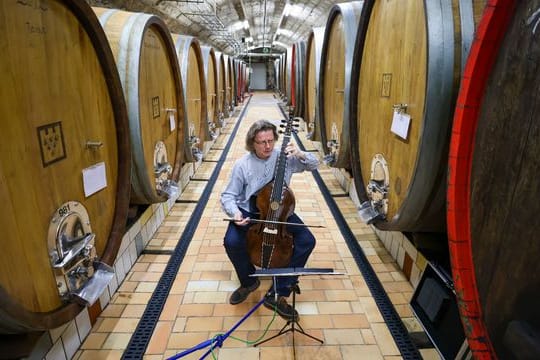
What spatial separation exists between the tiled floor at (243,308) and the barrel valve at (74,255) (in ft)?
1.68

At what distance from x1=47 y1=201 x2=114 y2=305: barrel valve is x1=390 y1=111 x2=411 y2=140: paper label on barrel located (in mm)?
1484

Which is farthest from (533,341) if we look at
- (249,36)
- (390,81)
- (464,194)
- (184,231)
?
(249,36)

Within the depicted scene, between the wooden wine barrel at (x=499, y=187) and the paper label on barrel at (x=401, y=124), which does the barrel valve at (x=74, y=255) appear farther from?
the paper label on barrel at (x=401, y=124)

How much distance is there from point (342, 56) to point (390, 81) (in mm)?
1101

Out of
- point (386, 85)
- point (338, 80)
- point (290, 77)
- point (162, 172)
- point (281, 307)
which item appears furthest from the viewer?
point (290, 77)

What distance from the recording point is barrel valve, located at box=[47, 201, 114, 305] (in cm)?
122

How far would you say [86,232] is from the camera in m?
1.43

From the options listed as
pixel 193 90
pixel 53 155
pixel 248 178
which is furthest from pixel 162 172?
pixel 193 90

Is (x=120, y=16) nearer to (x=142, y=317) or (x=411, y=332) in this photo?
(x=142, y=317)

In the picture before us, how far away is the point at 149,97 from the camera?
2268 millimetres

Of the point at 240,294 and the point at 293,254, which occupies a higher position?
the point at 293,254

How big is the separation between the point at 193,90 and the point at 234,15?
42.5 feet

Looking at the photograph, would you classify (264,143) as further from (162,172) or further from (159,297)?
(159,297)

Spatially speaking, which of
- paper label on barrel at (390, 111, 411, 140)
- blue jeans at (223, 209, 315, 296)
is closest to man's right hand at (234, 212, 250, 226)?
blue jeans at (223, 209, 315, 296)
